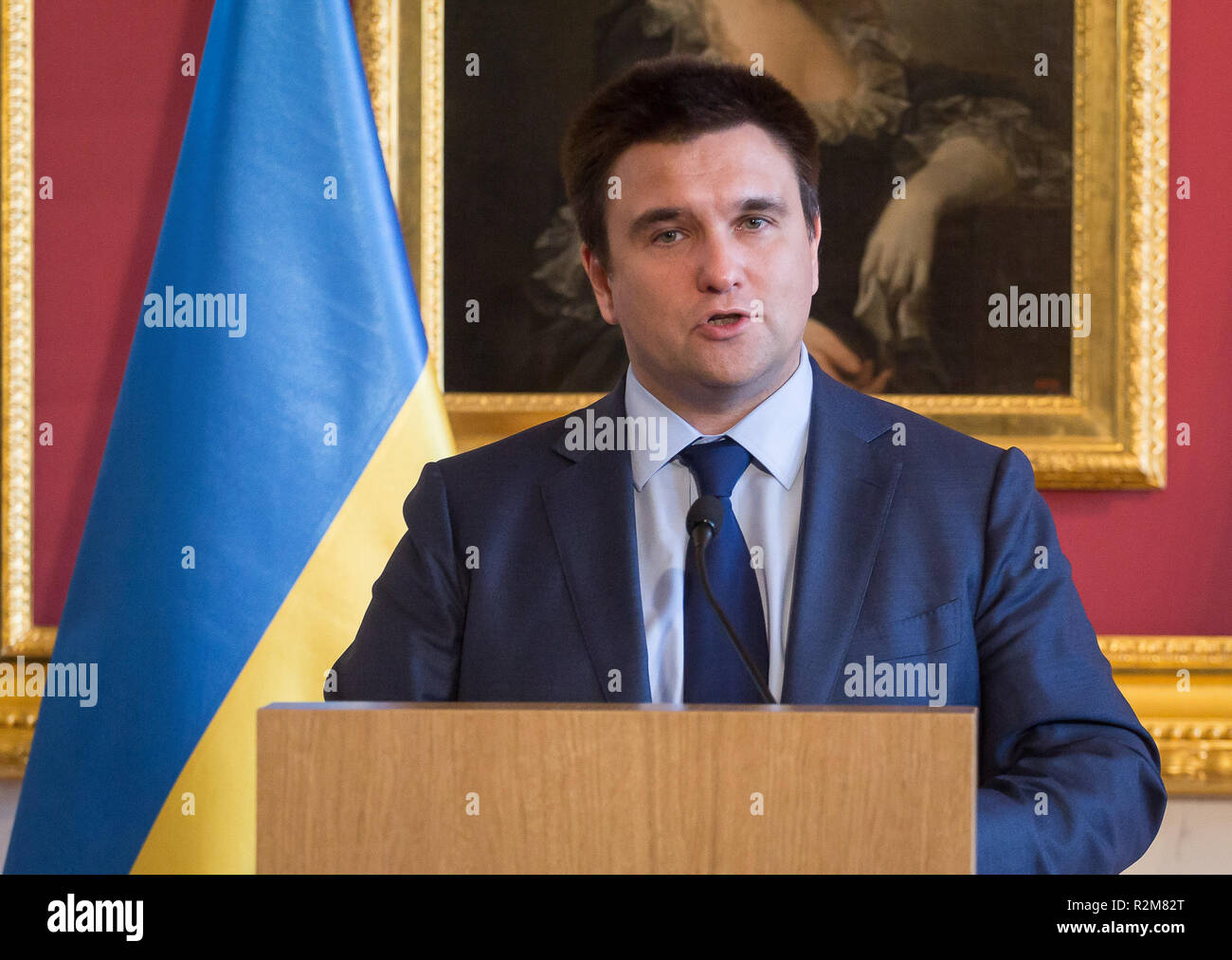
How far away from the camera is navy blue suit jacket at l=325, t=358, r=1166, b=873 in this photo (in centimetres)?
153

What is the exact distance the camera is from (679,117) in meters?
1.77

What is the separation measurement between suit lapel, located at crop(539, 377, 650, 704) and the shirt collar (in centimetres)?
5

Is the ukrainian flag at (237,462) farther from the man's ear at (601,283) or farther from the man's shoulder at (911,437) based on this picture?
the man's shoulder at (911,437)

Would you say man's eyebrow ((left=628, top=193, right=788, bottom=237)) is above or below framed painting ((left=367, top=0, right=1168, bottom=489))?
below

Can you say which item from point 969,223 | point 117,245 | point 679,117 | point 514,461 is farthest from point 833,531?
point 117,245

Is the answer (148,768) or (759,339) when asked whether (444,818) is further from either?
(148,768)

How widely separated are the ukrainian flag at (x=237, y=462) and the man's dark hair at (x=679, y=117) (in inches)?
27.9

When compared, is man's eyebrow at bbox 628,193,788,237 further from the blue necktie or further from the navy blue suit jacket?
the blue necktie

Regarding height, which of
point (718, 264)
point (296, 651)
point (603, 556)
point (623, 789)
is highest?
point (718, 264)

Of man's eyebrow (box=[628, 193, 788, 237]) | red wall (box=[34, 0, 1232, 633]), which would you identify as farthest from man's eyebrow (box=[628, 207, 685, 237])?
red wall (box=[34, 0, 1232, 633])

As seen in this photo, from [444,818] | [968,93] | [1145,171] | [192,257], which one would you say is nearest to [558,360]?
[192,257]

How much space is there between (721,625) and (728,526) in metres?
0.14

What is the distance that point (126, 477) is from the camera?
2336 mm

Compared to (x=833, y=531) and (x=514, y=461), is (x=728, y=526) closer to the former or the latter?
(x=833, y=531)
